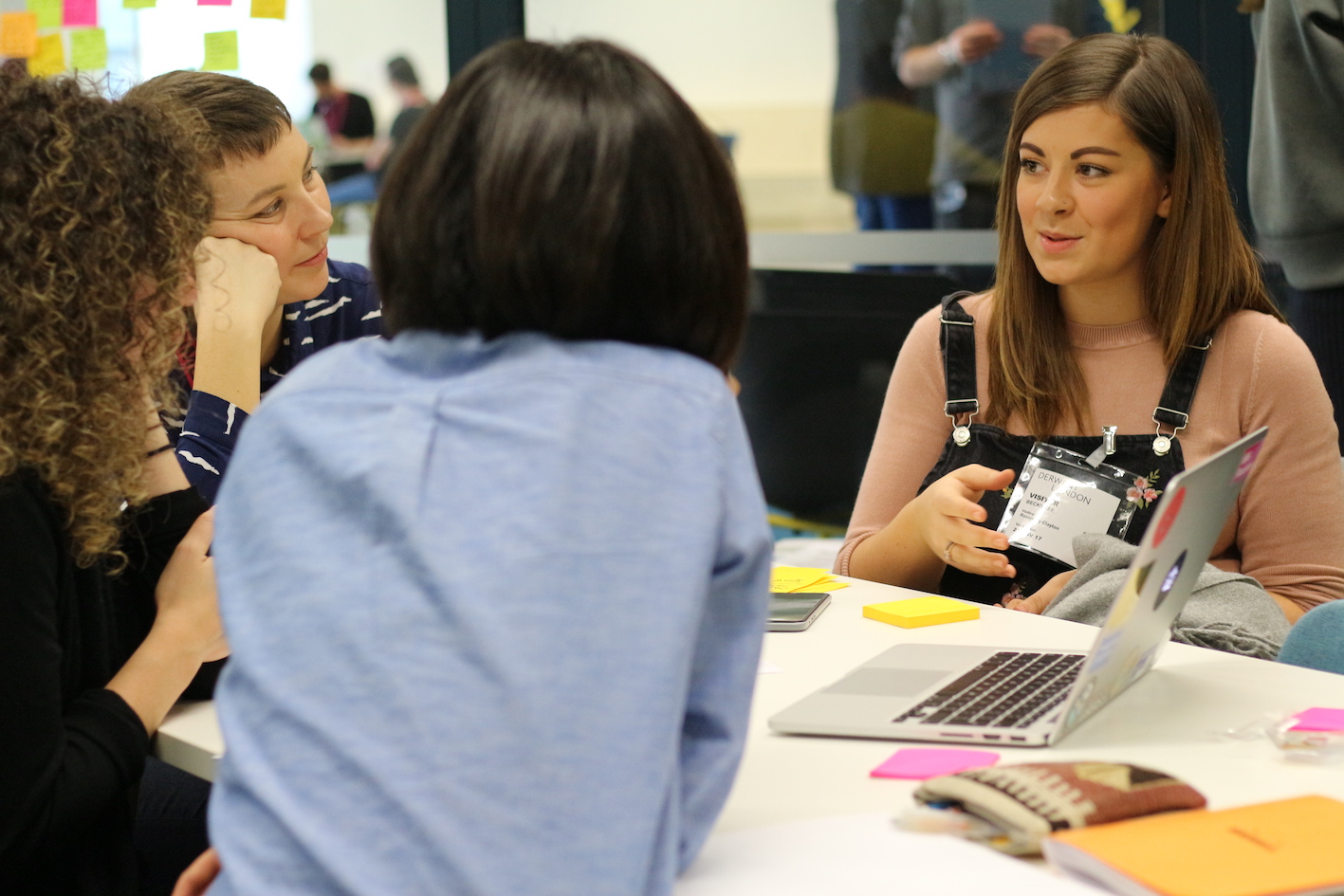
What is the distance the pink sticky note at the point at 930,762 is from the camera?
87 centimetres

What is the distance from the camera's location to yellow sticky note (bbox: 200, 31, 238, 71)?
119 inches

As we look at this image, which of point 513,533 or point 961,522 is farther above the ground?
point 513,533

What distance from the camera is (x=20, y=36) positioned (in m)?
3.09

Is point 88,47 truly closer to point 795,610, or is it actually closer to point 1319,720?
point 795,610

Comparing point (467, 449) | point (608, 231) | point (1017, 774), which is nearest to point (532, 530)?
point (467, 449)

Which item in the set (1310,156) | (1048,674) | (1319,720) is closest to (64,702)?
(1048,674)

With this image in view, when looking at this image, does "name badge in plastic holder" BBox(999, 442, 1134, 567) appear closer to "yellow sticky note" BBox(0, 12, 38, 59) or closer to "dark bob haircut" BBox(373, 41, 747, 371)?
"dark bob haircut" BBox(373, 41, 747, 371)

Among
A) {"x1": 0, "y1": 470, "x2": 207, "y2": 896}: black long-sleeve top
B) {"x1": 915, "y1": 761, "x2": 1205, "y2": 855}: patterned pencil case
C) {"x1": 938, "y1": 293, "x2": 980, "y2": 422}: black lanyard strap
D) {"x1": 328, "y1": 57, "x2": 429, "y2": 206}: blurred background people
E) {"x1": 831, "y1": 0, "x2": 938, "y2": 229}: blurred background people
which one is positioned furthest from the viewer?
{"x1": 328, "y1": 57, "x2": 429, "y2": 206}: blurred background people

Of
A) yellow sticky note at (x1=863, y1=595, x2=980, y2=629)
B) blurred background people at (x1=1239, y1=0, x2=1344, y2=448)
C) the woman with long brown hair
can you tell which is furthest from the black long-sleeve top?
blurred background people at (x1=1239, y1=0, x2=1344, y2=448)

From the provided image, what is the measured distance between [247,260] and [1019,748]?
46.3 inches

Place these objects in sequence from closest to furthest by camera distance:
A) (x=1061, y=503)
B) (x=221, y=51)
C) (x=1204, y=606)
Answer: (x=1204, y=606) < (x=1061, y=503) < (x=221, y=51)

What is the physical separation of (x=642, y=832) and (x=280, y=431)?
29 cm

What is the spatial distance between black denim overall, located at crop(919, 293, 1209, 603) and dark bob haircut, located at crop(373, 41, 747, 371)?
1010 millimetres

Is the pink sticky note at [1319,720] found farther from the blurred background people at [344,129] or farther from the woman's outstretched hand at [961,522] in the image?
the blurred background people at [344,129]
